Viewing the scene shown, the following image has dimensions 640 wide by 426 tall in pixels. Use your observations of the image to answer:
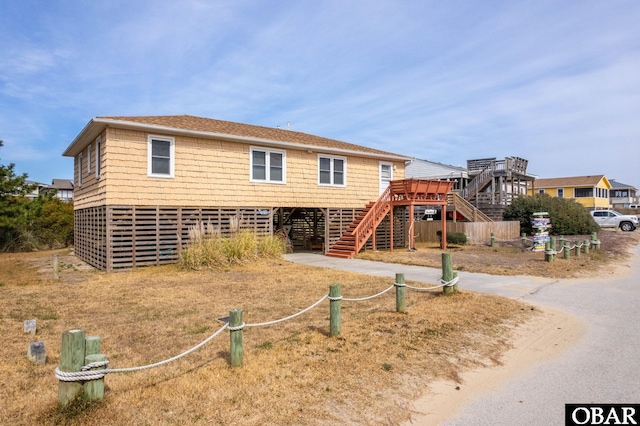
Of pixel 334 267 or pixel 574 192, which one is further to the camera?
pixel 574 192

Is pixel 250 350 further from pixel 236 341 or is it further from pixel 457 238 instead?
pixel 457 238

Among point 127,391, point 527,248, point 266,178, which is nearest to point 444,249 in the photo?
point 527,248

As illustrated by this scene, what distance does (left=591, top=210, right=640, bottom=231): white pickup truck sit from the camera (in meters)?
34.4

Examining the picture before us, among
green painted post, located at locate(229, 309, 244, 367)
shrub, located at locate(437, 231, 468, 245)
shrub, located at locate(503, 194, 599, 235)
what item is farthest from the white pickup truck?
green painted post, located at locate(229, 309, 244, 367)

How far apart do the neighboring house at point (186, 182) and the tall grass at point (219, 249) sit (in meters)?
0.74

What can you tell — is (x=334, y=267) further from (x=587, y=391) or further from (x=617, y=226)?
(x=617, y=226)

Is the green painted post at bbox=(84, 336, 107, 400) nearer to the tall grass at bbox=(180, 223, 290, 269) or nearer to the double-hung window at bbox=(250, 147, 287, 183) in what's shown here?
the tall grass at bbox=(180, 223, 290, 269)

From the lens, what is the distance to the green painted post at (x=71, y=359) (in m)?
3.62

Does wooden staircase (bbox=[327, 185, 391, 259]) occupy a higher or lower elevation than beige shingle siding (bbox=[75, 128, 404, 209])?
lower

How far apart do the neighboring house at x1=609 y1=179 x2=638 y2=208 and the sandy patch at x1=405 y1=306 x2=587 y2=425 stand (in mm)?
73345

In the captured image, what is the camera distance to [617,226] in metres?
35.2

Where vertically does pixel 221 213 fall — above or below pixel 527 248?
above

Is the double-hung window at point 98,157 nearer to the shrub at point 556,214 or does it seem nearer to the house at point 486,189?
the house at point 486,189

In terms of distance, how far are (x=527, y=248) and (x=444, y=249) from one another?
3.84 m
